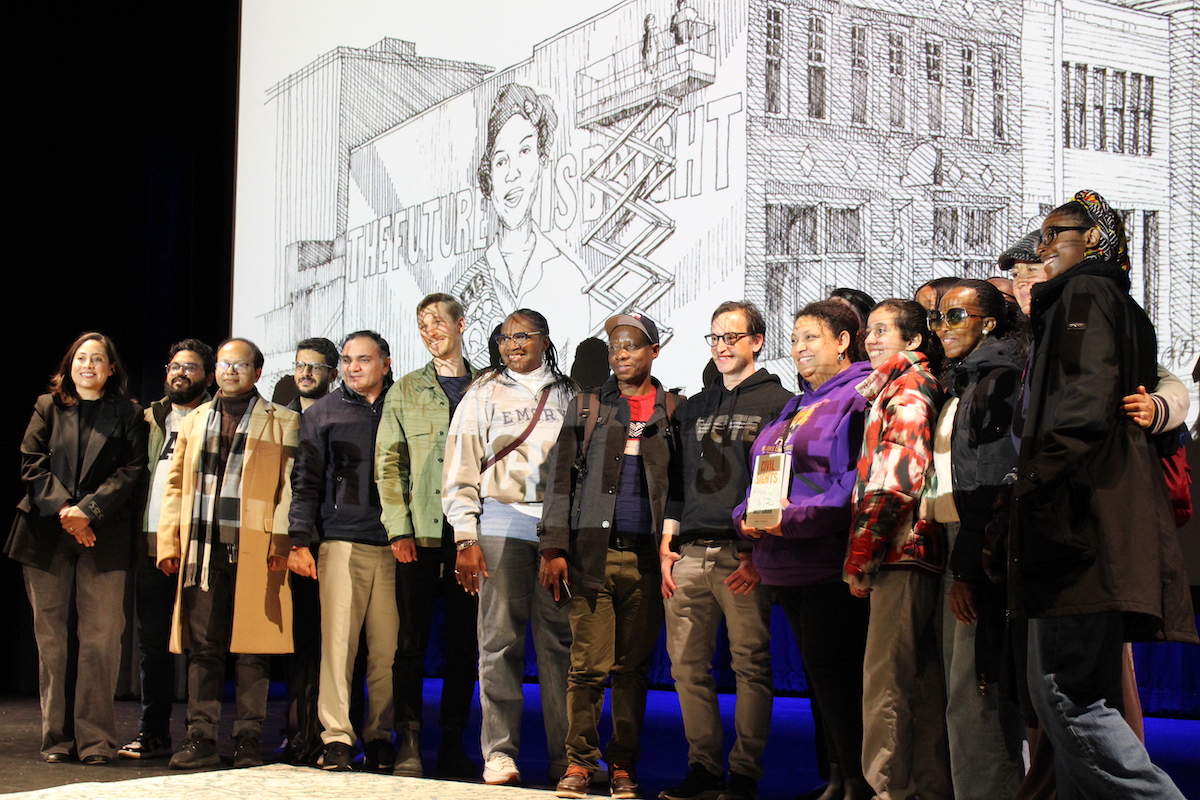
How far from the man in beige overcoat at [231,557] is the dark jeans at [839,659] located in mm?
2030

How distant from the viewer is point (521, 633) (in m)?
4.13

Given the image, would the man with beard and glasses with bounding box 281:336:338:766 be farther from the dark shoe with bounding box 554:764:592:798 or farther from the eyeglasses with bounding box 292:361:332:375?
the dark shoe with bounding box 554:764:592:798

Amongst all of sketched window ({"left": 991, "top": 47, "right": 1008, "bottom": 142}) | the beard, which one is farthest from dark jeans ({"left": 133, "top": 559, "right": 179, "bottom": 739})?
sketched window ({"left": 991, "top": 47, "right": 1008, "bottom": 142})

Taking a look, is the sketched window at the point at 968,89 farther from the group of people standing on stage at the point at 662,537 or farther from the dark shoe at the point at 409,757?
the dark shoe at the point at 409,757

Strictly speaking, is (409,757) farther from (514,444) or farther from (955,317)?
(955,317)

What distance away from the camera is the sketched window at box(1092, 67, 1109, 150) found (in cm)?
472

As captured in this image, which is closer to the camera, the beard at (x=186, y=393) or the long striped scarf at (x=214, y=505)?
the long striped scarf at (x=214, y=505)

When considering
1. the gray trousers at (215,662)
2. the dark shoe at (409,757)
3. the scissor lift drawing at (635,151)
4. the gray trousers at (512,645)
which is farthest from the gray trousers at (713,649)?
the scissor lift drawing at (635,151)

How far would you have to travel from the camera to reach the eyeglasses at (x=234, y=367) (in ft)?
15.3

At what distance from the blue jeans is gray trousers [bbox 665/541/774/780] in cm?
124

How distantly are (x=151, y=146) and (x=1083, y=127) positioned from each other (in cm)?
521

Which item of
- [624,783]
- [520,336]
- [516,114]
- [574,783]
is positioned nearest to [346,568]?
[520,336]

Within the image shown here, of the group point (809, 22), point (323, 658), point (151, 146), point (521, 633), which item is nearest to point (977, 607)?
point (521, 633)

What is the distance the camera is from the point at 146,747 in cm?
462
